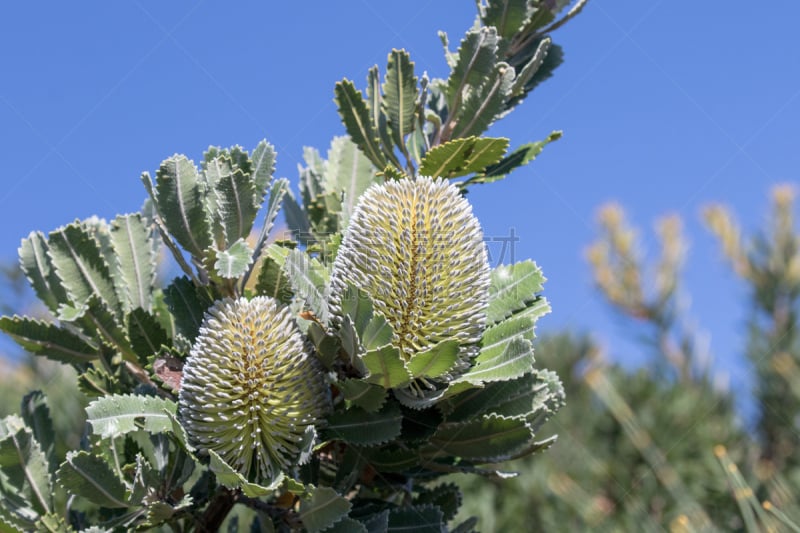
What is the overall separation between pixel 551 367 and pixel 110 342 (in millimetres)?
5501

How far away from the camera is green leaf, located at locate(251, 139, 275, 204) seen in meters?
1.65

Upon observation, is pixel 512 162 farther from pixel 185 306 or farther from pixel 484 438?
pixel 185 306

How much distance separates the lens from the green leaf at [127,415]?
140 centimetres

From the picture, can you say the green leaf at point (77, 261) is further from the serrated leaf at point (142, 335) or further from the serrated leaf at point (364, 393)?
the serrated leaf at point (364, 393)

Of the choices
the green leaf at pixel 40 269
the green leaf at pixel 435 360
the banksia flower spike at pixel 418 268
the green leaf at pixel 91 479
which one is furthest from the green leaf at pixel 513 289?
the green leaf at pixel 40 269

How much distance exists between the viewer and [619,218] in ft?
27.3

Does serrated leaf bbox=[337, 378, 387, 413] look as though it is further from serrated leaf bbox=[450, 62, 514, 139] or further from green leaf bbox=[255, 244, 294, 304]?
serrated leaf bbox=[450, 62, 514, 139]

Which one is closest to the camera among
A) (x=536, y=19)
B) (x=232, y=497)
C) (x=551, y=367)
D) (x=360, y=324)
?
(x=360, y=324)

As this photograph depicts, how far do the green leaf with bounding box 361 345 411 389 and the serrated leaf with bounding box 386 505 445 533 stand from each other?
301 millimetres

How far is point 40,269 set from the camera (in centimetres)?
171

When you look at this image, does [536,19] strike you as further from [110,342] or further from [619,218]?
[619,218]

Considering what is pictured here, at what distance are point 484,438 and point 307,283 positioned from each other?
466 millimetres

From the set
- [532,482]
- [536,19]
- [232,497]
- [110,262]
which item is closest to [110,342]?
[110,262]

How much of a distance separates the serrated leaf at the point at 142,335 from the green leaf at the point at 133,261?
11cm
